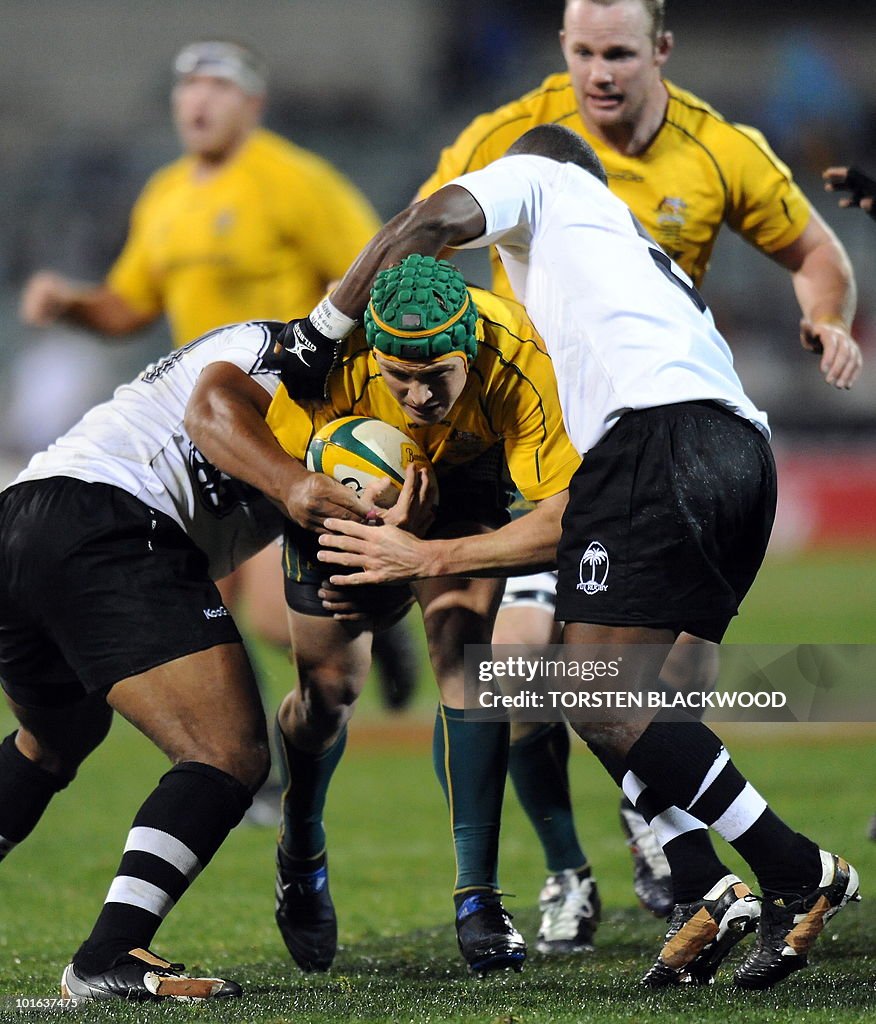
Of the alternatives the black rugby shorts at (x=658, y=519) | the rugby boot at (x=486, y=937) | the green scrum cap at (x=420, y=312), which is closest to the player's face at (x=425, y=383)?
the green scrum cap at (x=420, y=312)

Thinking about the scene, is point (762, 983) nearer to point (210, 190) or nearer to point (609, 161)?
point (609, 161)

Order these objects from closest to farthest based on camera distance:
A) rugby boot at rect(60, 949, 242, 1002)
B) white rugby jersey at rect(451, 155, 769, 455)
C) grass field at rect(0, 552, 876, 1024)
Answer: rugby boot at rect(60, 949, 242, 1002)
grass field at rect(0, 552, 876, 1024)
white rugby jersey at rect(451, 155, 769, 455)

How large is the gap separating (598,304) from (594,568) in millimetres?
655

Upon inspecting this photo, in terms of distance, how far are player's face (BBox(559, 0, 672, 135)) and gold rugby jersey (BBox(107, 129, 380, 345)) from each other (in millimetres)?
2678

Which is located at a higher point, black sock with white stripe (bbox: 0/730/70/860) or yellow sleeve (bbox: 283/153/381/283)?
yellow sleeve (bbox: 283/153/381/283)

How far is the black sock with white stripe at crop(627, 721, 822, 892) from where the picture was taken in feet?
11.7

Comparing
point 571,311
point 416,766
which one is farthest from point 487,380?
point 416,766

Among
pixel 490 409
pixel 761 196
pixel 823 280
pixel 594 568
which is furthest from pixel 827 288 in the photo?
pixel 594 568

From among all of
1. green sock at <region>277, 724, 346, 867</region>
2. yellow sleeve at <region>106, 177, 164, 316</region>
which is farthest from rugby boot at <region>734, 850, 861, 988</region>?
yellow sleeve at <region>106, 177, 164, 316</region>

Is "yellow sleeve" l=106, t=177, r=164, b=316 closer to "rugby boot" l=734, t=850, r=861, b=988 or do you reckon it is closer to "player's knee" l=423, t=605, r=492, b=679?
"player's knee" l=423, t=605, r=492, b=679

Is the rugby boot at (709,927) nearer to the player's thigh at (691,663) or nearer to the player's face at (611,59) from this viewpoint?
the player's thigh at (691,663)

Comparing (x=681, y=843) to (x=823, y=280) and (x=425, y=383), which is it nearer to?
(x=425, y=383)

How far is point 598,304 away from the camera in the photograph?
370cm

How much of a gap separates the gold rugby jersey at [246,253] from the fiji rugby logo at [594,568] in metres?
4.18
